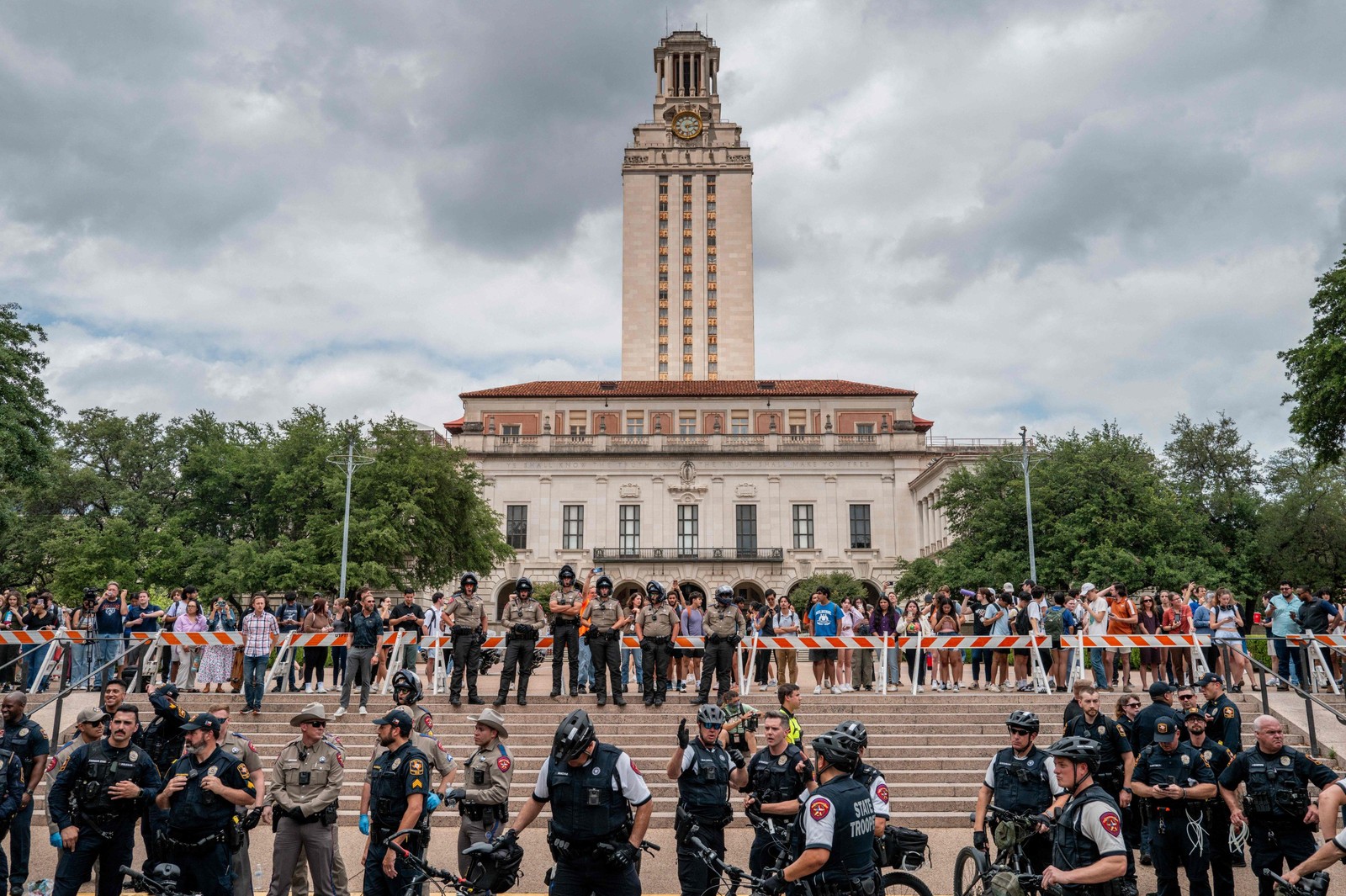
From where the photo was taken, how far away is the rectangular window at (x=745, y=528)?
61375 millimetres

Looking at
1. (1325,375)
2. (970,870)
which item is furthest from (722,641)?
(1325,375)

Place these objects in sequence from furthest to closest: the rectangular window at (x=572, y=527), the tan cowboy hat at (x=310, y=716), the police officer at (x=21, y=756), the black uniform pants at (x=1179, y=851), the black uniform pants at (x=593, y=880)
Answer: the rectangular window at (x=572, y=527), the police officer at (x=21, y=756), the black uniform pants at (x=1179, y=851), the tan cowboy hat at (x=310, y=716), the black uniform pants at (x=593, y=880)

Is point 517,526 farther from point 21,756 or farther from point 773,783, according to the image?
point 773,783

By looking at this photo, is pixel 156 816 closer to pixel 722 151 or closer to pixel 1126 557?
pixel 1126 557

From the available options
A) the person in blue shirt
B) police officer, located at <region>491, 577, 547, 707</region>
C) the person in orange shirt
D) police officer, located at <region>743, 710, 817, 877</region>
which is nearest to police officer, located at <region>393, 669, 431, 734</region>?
police officer, located at <region>743, 710, 817, 877</region>

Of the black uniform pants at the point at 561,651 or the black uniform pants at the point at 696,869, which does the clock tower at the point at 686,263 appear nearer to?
the black uniform pants at the point at 561,651

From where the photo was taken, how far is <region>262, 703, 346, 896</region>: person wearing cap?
7414 millimetres

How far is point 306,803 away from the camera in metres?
7.41

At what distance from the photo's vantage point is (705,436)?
2470 inches

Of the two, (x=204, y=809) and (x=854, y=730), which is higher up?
(x=854, y=730)

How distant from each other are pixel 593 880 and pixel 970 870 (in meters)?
3.64

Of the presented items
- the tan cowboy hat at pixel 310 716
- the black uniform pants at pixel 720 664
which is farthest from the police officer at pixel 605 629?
Answer: the tan cowboy hat at pixel 310 716

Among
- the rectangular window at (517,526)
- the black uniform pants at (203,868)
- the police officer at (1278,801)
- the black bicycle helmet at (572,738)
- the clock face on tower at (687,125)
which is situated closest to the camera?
the black bicycle helmet at (572,738)

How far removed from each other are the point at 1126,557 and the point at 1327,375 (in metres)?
13.2
